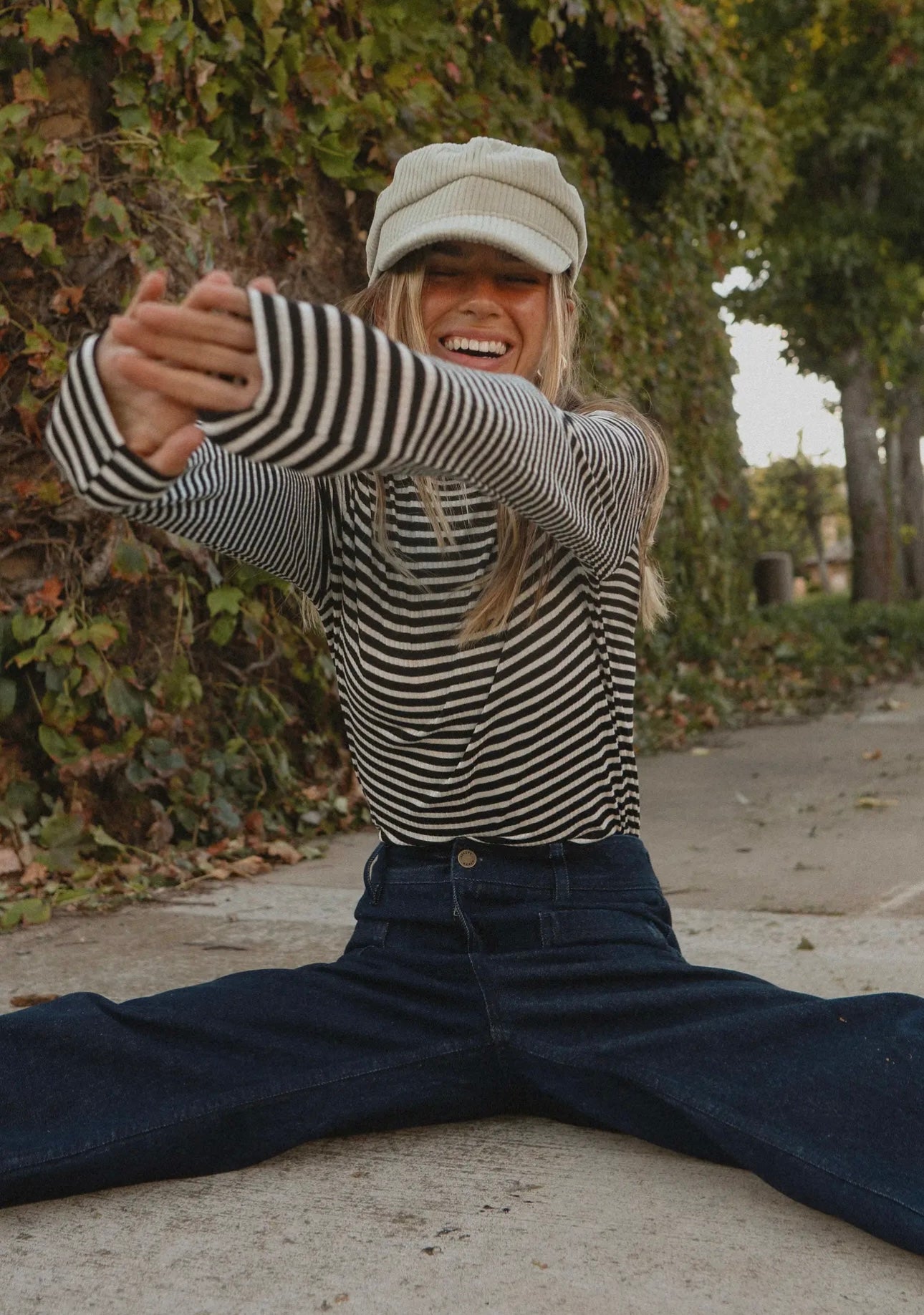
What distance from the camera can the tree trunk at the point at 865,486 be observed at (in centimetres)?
1620

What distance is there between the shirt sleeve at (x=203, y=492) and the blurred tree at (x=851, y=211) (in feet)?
40.4

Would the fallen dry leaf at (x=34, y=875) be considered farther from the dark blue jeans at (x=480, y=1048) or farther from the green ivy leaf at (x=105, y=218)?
the dark blue jeans at (x=480, y=1048)

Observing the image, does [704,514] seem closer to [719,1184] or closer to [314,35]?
[314,35]

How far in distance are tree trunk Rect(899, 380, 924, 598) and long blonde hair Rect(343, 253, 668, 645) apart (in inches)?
756

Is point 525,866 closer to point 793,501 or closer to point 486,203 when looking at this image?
point 486,203

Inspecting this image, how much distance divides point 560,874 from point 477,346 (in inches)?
30.3

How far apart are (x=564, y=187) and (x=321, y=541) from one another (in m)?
0.62

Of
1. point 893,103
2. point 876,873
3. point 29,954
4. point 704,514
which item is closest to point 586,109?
point 704,514

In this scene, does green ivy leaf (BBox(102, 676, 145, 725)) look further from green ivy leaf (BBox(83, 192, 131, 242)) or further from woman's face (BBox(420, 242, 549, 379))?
woman's face (BBox(420, 242, 549, 379))

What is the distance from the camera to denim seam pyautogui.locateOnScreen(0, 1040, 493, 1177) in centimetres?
182

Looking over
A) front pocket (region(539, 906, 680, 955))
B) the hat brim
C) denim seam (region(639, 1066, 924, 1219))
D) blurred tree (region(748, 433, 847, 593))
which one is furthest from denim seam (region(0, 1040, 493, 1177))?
blurred tree (region(748, 433, 847, 593))

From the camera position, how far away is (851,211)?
14.9 metres

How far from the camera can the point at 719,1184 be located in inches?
74.7

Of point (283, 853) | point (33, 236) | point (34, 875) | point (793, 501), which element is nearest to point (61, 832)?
point (34, 875)
